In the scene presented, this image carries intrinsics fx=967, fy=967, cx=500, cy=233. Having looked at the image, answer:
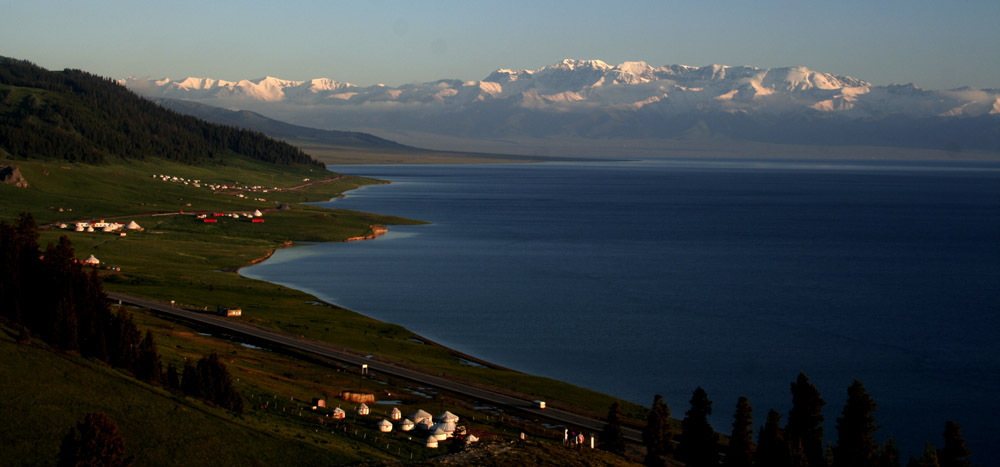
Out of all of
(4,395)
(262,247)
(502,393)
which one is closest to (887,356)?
(502,393)

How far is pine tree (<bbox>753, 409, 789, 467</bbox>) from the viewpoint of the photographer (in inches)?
1781

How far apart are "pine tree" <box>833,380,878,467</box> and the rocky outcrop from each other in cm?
14409

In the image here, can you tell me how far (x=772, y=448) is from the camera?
45.7 metres

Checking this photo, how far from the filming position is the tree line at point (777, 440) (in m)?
45.7

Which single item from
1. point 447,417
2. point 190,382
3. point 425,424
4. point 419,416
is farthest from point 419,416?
point 190,382

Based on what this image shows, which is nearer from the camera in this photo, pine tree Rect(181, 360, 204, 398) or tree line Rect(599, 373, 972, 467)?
tree line Rect(599, 373, 972, 467)

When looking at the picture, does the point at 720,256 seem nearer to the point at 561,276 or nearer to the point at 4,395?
the point at 561,276

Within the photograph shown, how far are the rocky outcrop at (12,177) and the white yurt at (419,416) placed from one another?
129 meters

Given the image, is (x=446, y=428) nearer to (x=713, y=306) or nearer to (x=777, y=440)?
(x=777, y=440)

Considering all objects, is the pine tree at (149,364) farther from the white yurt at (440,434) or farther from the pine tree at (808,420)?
the pine tree at (808,420)

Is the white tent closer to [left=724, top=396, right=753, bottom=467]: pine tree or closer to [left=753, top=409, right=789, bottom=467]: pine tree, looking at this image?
[left=724, top=396, right=753, bottom=467]: pine tree

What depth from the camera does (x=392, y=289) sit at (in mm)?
100000

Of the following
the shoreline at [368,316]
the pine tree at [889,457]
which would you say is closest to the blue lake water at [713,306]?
the shoreline at [368,316]

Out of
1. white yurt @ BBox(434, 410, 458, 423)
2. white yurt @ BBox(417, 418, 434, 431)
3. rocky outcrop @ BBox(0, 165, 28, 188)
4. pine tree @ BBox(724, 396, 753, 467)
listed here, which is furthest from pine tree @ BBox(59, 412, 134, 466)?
rocky outcrop @ BBox(0, 165, 28, 188)
